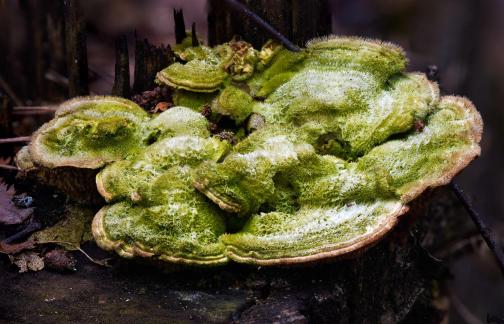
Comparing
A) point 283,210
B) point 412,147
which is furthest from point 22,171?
point 412,147

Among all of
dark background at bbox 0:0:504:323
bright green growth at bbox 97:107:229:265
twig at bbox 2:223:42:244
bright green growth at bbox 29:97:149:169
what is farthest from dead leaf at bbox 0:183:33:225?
dark background at bbox 0:0:504:323

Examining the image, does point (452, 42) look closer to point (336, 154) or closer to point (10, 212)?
point (336, 154)

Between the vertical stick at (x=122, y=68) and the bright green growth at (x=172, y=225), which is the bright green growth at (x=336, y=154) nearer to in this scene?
the bright green growth at (x=172, y=225)

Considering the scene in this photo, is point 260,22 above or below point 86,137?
above

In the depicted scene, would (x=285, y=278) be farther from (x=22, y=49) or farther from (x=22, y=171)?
(x=22, y=49)

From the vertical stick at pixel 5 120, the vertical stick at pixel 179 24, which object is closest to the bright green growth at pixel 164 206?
the vertical stick at pixel 179 24

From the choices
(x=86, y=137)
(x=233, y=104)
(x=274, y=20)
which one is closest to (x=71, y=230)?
(x=86, y=137)
